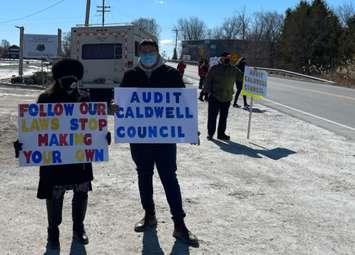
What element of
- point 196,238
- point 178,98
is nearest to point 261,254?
point 196,238

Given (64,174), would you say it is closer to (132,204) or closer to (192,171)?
(132,204)

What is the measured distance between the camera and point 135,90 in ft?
19.5

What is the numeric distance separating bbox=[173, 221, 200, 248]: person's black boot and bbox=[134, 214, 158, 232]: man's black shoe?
37 centimetres

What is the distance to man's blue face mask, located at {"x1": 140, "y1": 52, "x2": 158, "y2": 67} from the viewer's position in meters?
5.69

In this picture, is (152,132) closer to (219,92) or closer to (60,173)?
(60,173)

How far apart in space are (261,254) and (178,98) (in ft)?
5.71

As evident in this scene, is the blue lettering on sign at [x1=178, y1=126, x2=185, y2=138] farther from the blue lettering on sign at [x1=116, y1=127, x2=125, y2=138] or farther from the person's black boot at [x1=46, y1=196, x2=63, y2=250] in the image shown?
the person's black boot at [x1=46, y1=196, x2=63, y2=250]

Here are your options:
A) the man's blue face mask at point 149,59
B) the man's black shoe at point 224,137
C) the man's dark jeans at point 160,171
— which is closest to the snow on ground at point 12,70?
the man's black shoe at point 224,137

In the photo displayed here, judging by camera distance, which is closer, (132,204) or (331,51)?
(132,204)

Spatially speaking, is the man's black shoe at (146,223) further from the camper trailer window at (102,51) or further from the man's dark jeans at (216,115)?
the camper trailer window at (102,51)

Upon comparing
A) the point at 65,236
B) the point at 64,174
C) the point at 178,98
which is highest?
the point at 178,98

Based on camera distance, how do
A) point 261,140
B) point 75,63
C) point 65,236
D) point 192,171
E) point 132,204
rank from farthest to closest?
point 261,140 → point 192,171 → point 132,204 → point 65,236 → point 75,63

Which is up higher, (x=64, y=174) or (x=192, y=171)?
(x=64, y=174)

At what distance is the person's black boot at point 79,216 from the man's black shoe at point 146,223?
0.59 meters
